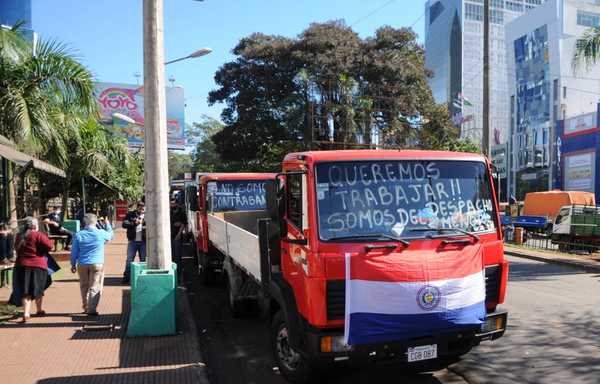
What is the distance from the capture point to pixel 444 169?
17.5 feet

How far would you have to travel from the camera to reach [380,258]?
4.65 m

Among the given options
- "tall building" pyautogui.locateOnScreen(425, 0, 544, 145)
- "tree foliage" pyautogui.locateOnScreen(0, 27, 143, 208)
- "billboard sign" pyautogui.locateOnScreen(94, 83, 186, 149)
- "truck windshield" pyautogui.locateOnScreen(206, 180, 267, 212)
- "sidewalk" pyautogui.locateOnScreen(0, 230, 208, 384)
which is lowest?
"sidewalk" pyautogui.locateOnScreen(0, 230, 208, 384)

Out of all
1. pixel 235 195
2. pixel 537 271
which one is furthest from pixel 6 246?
pixel 537 271

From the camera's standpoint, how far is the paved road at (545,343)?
226 inches

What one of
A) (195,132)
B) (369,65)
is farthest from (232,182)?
(195,132)

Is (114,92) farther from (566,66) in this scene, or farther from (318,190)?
(566,66)

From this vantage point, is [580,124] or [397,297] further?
[580,124]

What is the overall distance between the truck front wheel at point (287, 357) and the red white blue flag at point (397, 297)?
0.79 m

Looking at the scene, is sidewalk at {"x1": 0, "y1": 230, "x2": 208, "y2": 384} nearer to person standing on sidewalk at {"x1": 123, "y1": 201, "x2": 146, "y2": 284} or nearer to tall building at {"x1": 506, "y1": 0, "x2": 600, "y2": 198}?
person standing on sidewalk at {"x1": 123, "y1": 201, "x2": 146, "y2": 284}

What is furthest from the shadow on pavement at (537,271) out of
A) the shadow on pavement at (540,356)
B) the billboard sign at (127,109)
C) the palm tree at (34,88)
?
the billboard sign at (127,109)

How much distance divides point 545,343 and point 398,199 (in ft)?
11.4

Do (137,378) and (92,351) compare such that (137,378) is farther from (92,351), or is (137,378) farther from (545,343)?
(545,343)

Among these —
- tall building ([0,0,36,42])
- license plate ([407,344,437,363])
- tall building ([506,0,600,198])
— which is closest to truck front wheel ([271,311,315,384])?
license plate ([407,344,437,363])

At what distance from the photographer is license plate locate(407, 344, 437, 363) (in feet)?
15.3
